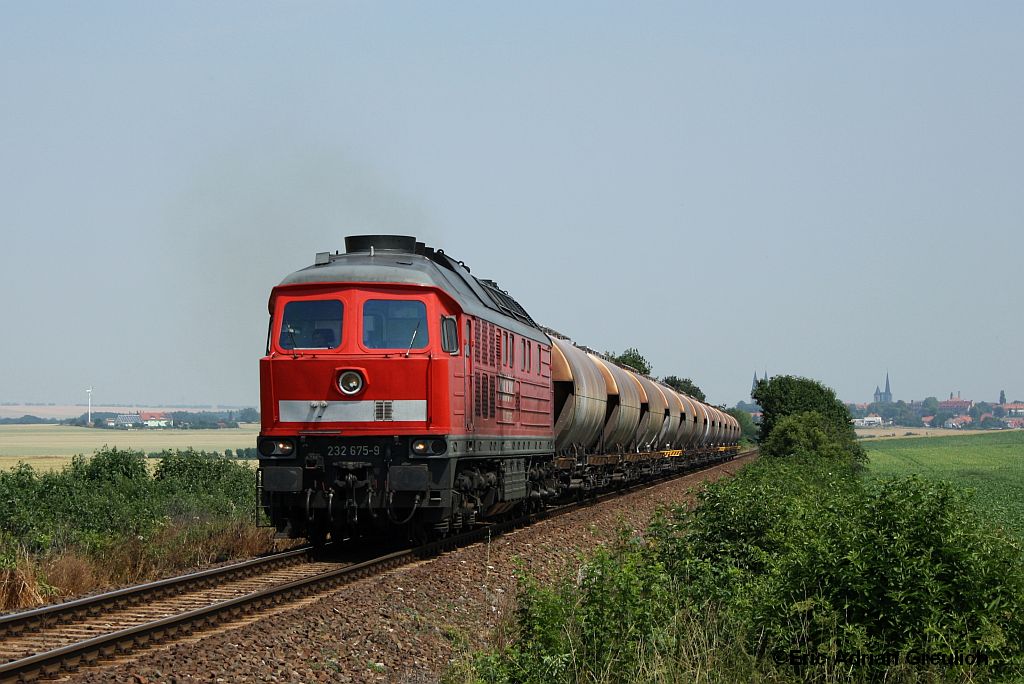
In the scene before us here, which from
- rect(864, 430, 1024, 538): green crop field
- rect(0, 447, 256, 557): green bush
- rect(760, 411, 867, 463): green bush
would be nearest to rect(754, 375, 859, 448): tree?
rect(864, 430, 1024, 538): green crop field

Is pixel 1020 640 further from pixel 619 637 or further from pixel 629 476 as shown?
pixel 629 476

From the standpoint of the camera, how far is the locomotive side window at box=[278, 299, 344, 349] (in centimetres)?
1655

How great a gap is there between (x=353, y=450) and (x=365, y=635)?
5.40 metres

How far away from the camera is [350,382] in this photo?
16.2 m

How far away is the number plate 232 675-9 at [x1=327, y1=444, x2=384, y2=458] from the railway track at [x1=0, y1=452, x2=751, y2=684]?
1.51 metres

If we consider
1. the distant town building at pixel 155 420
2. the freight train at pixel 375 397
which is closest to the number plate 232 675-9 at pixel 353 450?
the freight train at pixel 375 397

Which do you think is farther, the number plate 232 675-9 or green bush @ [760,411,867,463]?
green bush @ [760,411,867,463]

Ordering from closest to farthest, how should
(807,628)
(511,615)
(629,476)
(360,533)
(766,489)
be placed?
1. (807,628)
2. (511,615)
3. (766,489)
4. (360,533)
5. (629,476)

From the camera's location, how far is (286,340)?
1666 centimetres

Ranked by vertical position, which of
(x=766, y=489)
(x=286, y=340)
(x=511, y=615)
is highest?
(x=286, y=340)

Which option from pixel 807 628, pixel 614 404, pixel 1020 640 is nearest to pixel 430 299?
pixel 807 628

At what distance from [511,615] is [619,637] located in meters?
2.23

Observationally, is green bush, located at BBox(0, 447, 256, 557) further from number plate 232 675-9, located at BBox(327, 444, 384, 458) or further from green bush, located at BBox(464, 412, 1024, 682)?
green bush, located at BBox(464, 412, 1024, 682)

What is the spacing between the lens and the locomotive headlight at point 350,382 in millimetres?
16172
